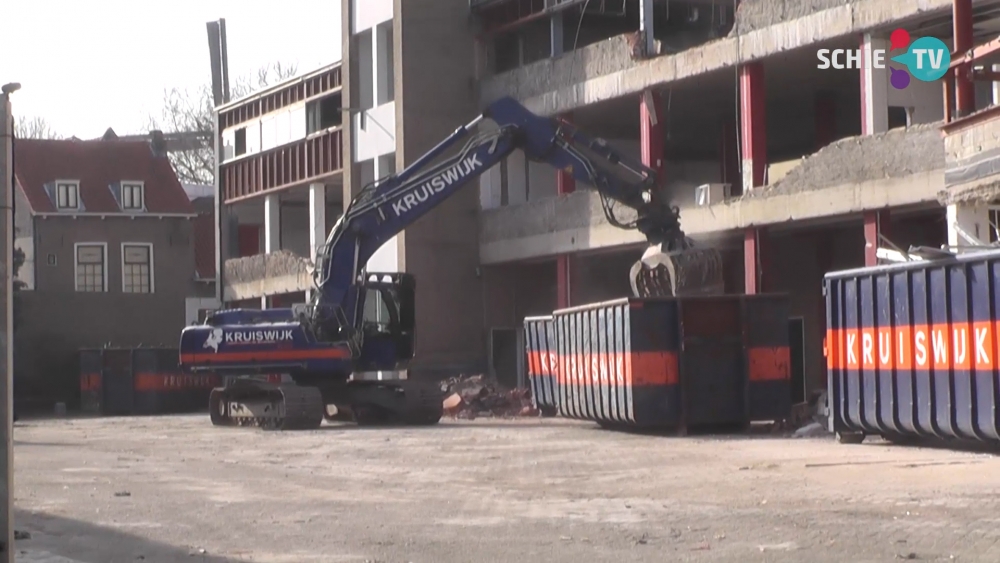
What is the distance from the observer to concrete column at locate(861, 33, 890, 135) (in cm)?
2808

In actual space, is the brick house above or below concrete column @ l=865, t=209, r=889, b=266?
above

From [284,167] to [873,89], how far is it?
76.7 feet

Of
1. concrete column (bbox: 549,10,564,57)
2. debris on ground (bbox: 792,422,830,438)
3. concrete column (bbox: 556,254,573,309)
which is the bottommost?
debris on ground (bbox: 792,422,830,438)

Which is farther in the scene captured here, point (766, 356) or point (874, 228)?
point (874, 228)

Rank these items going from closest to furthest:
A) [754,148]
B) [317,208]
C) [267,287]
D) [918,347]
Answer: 1. [918,347]
2. [754,148]
3. [317,208]
4. [267,287]

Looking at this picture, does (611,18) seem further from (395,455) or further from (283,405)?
(395,455)

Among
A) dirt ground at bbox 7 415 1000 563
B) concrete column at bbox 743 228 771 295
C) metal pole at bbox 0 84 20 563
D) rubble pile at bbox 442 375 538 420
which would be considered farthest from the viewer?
rubble pile at bbox 442 375 538 420

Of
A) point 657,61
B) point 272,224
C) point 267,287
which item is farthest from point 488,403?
point 272,224

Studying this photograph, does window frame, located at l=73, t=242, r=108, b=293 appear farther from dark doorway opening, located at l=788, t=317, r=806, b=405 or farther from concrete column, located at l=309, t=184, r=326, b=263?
dark doorway opening, located at l=788, t=317, r=806, b=405

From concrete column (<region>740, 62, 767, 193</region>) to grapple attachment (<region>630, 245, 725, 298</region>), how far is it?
5829mm

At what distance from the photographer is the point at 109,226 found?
60438 millimetres

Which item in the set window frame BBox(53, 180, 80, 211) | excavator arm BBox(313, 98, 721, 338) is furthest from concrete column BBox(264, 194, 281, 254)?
excavator arm BBox(313, 98, 721, 338)

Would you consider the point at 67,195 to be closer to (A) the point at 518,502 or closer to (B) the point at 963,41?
(B) the point at 963,41

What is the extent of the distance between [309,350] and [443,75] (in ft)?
42.4
